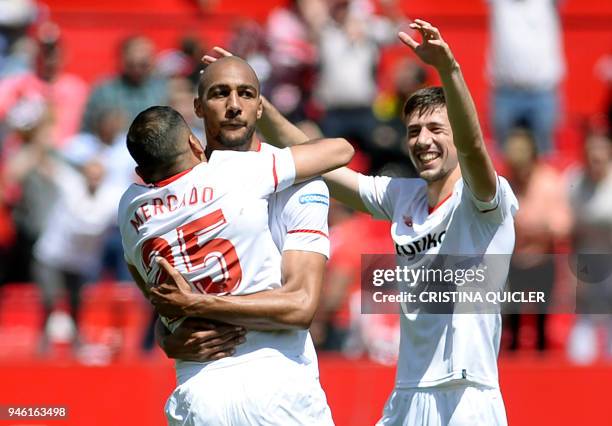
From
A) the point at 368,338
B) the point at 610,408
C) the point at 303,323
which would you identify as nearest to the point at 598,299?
the point at 610,408

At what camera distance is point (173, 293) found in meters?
4.63

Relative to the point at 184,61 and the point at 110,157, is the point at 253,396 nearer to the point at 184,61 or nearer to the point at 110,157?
the point at 110,157

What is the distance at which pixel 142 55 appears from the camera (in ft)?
35.8

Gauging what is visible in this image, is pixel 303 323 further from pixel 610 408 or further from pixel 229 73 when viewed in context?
pixel 610 408

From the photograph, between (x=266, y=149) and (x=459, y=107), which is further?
(x=266, y=149)

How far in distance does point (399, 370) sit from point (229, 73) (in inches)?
57.9

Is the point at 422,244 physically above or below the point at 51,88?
below

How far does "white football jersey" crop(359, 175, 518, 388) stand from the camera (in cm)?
496

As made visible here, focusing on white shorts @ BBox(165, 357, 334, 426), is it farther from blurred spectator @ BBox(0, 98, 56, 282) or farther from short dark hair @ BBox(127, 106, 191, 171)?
blurred spectator @ BBox(0, 98, 56, 282)

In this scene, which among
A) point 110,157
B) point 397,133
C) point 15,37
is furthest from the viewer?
point 15,37

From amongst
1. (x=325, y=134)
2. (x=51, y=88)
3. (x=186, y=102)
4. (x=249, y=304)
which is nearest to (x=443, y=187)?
(x=249, y=304)

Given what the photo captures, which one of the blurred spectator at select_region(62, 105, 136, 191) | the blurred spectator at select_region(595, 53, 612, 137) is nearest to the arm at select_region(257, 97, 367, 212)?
the blurred spectator at select_region(62, 105, 136, 191)

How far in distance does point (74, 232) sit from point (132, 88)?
1.89m

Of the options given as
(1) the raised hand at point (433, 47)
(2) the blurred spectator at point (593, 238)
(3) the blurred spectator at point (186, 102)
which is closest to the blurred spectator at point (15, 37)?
(3) the blurred spectator at point (186, 102)
